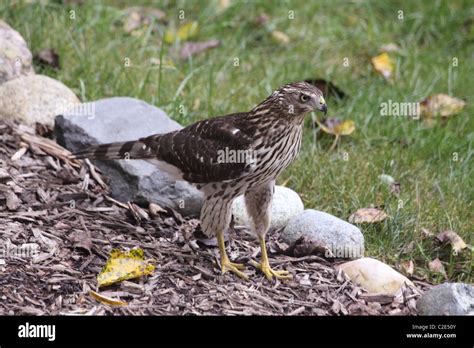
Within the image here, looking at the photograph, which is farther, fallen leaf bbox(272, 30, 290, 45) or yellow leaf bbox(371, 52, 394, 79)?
fallen leaf bbox(272, 30, 290, 45)

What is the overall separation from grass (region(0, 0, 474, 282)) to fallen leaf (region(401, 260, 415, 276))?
0.07 metres

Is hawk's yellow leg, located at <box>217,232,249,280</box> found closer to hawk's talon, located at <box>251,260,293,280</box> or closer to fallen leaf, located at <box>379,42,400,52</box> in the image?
hawk's talon, located at <box>251,260,293,280</box>

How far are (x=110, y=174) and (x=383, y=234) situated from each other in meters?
1.93

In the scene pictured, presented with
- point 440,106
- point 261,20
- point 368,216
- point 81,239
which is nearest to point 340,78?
point 440,106

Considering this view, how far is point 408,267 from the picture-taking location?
5.66 metres

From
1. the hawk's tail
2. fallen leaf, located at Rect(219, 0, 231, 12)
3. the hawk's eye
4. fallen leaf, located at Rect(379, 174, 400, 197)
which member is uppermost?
the hawk's eye

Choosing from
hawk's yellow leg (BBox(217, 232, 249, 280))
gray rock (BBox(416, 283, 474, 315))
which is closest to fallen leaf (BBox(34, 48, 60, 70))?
hawk's yellow leg (BBox(217, 232, 249, 280))

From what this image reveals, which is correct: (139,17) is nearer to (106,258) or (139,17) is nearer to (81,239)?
(81,239)

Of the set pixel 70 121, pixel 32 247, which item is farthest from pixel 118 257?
pixel 70 121

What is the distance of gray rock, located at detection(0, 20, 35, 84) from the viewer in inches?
275
